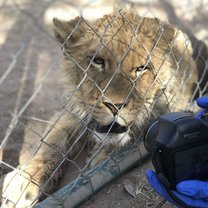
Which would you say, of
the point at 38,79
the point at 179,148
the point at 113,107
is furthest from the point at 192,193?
the point at 38,79

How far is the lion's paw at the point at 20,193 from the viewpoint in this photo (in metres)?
2.15

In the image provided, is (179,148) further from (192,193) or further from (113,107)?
(113,107)

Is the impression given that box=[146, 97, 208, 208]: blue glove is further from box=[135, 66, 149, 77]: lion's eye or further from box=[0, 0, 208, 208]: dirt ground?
box=[135, 66, 149, 77]: lion's eye

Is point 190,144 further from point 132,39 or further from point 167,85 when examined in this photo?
point 167,85

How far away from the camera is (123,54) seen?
2.34 metres

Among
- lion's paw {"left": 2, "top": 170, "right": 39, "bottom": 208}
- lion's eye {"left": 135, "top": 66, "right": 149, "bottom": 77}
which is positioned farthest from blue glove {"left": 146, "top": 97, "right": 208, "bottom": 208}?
lion's eye {"left": 135, "top": 66, "right": 149, "bottom": 77}

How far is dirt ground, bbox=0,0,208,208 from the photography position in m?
2.19

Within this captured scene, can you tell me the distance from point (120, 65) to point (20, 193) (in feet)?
2.85

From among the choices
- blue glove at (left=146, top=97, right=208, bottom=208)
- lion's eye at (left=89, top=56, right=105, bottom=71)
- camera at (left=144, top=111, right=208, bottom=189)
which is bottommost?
blue glove at (left=146, top=97, right=208, bottom=208)

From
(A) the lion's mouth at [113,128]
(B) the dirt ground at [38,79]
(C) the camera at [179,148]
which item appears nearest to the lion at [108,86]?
(A) the lion's mouth at [113,128]

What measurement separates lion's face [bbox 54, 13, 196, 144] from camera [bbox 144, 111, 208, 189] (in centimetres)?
63

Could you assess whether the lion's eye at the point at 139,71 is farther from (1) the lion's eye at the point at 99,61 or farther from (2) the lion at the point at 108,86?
(1) the lion's eye at the point at 99,61

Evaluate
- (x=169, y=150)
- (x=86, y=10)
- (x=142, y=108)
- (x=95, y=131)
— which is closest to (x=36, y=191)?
(x=95, y=131)

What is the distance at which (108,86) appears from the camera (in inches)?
88.0
